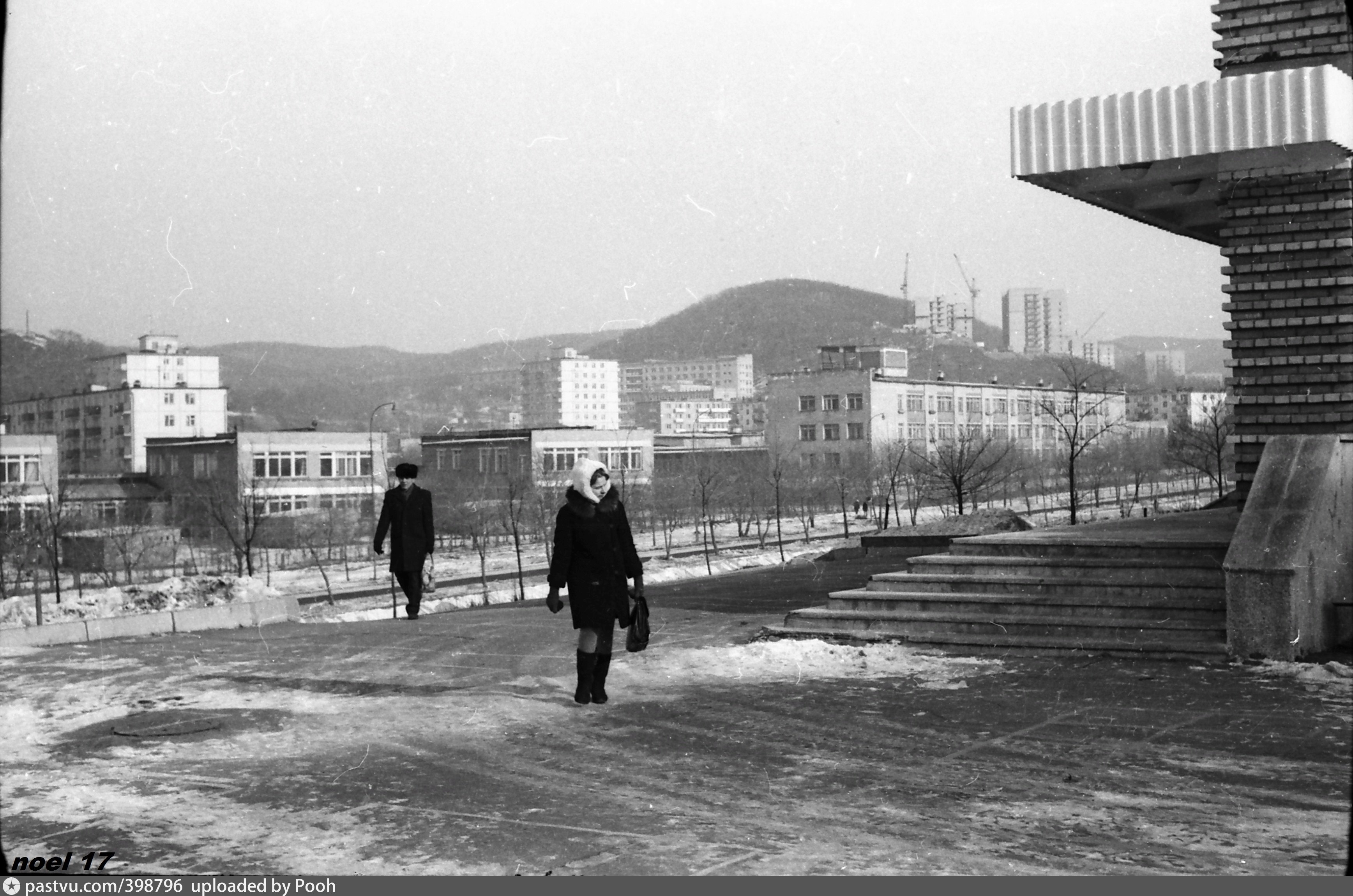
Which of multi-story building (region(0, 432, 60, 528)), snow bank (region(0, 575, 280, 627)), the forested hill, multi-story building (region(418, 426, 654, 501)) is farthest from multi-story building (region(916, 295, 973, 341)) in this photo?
snow bank (region(0, 575, 280, 627))

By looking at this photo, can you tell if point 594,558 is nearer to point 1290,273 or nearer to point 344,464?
point 1290,273

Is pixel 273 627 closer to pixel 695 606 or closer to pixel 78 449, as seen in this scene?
pixel 695 606

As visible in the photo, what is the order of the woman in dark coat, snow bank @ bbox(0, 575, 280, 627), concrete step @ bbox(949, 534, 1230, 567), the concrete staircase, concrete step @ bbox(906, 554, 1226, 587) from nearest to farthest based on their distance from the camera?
the woman in dark coat
the concrete staircase
concrete step @ bbox(906, 554, 1226, 587)
concrete step @ bbox(949, 534, 1230, 567)
snow bank @ bbox(0, 575, 280, 627)

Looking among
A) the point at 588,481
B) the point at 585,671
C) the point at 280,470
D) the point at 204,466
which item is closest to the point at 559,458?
the point at 280,470

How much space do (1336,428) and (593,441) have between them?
193 ft

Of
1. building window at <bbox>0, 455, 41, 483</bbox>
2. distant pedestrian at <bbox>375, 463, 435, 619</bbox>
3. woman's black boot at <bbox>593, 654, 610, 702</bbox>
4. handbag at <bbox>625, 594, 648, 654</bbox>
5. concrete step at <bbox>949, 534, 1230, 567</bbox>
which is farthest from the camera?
building window at <bbox>0, 455, 41, 483</bbox>

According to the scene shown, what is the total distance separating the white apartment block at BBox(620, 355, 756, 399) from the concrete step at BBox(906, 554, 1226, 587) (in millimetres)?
68544

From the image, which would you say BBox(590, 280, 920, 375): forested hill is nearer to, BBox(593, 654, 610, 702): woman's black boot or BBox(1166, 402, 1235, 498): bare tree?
BBox(1166, 402, 1235, 498): bare tree

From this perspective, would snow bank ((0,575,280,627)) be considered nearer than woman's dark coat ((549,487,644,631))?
No

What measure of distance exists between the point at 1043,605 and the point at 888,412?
151 feet

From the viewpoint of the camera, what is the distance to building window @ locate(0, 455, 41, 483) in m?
33.2

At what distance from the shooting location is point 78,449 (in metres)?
29.5

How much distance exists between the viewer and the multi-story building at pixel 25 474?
27938mm

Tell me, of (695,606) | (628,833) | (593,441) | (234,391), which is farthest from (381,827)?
(593,441)
